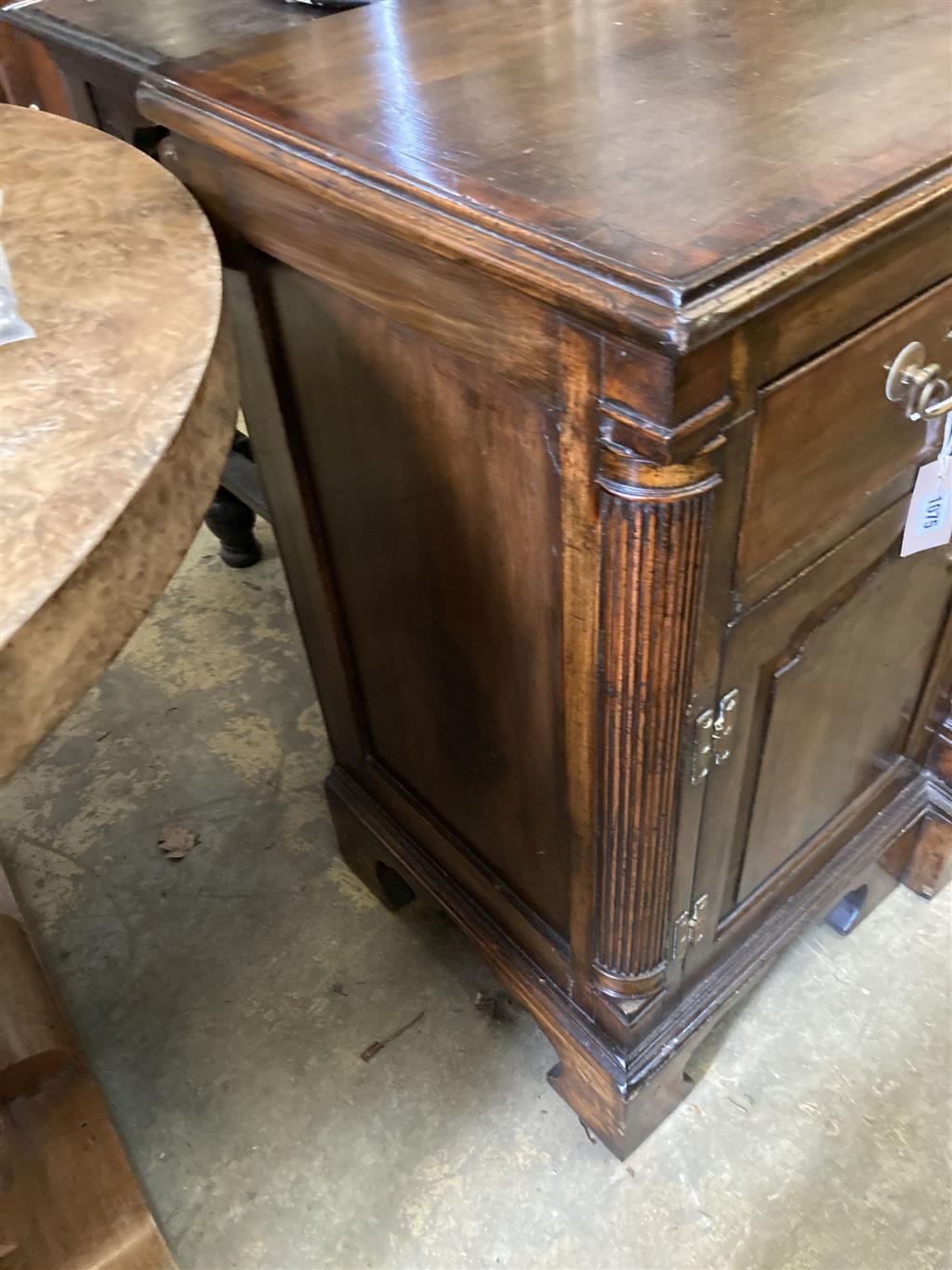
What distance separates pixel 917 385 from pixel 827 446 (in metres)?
0.08

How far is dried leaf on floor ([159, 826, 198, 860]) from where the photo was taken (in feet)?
4.41

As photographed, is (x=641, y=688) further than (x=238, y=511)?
No

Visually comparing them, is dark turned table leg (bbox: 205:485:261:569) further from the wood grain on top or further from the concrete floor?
the wood grain on top

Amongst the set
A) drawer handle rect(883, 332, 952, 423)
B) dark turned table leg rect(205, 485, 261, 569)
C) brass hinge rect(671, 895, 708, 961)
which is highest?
drawer handle rect(883, 332, 952, 423)

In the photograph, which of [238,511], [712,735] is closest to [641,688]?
[712,735]

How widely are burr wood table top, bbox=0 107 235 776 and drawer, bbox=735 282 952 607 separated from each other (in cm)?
29

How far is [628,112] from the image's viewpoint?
0.58 metres

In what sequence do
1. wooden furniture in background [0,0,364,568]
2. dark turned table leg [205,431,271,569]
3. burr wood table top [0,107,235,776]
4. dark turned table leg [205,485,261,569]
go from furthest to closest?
dark turned table leg [205,485,261,569]
dark turned table leg [205,431,271,569]
wooden furniture in background [0,0,364,568]
burr wood table top [0,107,235,776]

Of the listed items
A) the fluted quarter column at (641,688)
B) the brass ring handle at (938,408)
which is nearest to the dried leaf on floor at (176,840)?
the fluted quarter column at (641,688)

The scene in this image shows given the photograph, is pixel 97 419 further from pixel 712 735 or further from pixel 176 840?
pixel 176 840

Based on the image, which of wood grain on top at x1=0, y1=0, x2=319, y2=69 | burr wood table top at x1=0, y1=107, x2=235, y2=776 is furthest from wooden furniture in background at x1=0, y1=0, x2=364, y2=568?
burr wood table top at x1=0, y1=107, x2=235, y2=776

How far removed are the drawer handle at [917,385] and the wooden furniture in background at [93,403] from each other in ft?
1.28

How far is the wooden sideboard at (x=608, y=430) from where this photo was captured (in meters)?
0.49

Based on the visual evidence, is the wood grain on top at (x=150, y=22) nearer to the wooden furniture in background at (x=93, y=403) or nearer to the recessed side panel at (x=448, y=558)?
the wooden furniture in background at (x=93, y=403)
